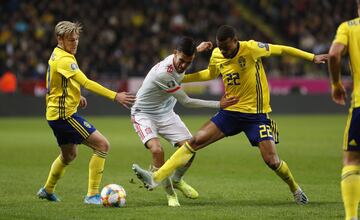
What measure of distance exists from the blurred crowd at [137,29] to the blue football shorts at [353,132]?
2120 cm

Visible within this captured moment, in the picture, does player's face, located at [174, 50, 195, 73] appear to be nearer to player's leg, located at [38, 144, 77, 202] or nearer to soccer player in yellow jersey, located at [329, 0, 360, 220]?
player's leg, located at [38, 144, 77, 202]

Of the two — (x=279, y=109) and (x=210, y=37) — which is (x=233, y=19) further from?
(x=279, y=109)

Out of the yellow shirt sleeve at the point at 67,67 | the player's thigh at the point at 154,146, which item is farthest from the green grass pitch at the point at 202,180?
the yellow shirt sleeve at the point at 67,67

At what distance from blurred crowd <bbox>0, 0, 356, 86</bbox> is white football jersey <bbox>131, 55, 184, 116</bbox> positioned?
17.8 metres

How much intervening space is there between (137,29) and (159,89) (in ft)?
69.8

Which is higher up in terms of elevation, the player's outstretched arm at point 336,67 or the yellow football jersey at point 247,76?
the player's outstretched arm at point 336,67

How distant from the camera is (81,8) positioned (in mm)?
30891

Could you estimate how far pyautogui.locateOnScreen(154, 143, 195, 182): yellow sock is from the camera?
29.5 ft

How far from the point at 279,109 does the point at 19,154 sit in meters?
14.8

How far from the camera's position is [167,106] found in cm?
1002

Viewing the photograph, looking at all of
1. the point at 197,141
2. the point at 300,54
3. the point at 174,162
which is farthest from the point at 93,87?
the point at 300,54

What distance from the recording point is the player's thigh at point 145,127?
962 centimetres

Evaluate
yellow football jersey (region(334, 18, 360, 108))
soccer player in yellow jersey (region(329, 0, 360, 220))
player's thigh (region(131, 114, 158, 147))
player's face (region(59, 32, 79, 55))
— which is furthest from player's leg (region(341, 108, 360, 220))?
player's face (region(59, 32, 79, 55))

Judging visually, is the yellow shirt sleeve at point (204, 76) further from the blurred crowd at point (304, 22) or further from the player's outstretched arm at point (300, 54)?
the blurred crowd at point (304, 22)
